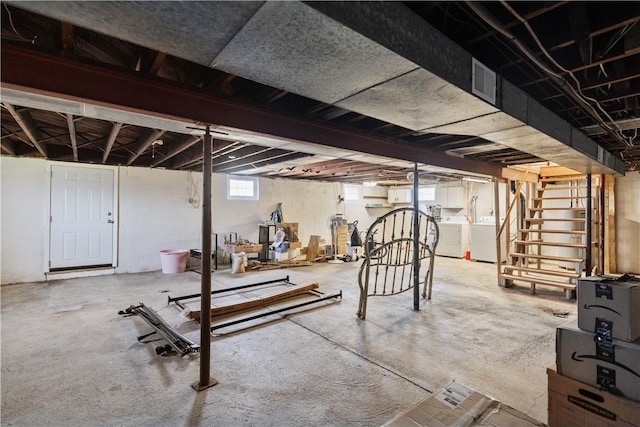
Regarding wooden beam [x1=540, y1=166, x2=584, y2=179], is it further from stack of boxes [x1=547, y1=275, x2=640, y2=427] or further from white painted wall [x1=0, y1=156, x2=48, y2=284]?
white painted wall [x1=0, y1=156, x2=48, y2=284]

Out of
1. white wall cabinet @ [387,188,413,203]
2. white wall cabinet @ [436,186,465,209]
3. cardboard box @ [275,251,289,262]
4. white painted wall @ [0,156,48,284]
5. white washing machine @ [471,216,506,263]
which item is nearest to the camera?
white painted wall @ [0,156,48,284]

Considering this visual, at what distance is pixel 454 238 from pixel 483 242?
0.82m

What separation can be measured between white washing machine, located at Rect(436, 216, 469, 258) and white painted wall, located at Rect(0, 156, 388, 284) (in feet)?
9.77

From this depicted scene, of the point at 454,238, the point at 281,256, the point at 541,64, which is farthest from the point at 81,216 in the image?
the point at 454,238

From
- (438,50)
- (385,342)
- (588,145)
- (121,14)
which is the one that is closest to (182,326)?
(385,342)

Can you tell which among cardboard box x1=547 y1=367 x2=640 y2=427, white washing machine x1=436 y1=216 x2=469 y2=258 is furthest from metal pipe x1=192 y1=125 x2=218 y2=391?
white washing machine x1=436 y1=216 x2=469 y2=258

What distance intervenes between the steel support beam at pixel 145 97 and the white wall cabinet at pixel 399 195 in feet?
23.4

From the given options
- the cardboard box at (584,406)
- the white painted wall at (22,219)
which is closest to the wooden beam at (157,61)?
the cardboard box at (584,406)

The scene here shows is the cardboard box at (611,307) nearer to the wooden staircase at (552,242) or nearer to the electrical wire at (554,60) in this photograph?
the electrical wire at (554,60)

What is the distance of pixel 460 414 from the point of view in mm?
1631

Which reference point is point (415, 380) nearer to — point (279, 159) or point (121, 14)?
point (121, 14)

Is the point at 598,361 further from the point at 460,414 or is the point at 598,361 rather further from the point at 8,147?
the point at 8,147

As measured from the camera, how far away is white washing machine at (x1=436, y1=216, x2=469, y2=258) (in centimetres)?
817

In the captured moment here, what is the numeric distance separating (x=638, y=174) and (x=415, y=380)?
7.38 metres
